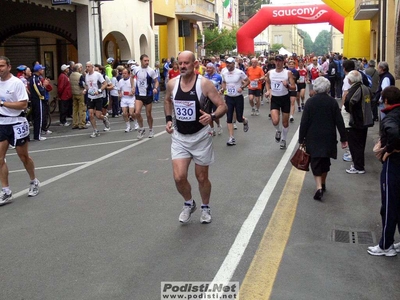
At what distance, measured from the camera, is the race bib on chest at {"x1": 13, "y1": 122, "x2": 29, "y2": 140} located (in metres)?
7.95

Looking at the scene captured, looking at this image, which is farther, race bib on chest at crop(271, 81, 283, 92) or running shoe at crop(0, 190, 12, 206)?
race bib on chest at crop(271, 81, 283, 92)

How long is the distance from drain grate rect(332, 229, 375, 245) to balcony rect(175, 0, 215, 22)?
97.1 feet

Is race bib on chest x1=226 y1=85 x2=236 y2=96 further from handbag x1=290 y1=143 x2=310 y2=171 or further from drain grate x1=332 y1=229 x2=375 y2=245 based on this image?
drain grate x1=332 y1=229 x2=375 y2=245

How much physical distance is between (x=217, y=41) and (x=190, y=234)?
41814 mm

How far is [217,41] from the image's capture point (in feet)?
154

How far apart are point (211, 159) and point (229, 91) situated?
7.10 meters

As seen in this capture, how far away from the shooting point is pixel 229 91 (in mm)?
13562

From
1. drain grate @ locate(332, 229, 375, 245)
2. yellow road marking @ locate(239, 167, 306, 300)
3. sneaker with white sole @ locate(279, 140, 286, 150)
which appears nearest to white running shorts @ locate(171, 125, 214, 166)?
yellow road marking @ locate(239, 167, 306, 300)

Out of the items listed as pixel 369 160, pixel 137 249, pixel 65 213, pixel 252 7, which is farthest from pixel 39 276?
pixel 252 7

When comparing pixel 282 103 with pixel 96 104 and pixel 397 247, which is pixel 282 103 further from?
pixel 397 247

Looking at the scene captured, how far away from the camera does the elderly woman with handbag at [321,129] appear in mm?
7934

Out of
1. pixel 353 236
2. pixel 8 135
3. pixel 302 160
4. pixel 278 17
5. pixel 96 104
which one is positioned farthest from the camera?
pixel 278 17

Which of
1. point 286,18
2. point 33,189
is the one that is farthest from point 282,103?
point 286,18

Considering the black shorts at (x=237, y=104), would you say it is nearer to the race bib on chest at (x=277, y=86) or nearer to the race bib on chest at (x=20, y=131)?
the race bib on chest at (x=277, y=86)
